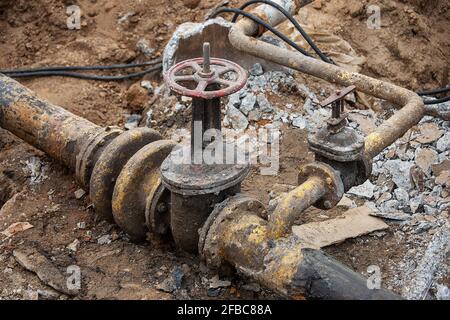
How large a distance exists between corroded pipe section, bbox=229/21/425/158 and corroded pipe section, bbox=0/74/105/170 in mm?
1138

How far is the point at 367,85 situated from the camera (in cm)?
339

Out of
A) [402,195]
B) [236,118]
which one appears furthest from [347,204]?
[236,118]

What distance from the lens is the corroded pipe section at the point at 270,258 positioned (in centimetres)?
237

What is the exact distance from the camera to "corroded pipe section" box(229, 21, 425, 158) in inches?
118

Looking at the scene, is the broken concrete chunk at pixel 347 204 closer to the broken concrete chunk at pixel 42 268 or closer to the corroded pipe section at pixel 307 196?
the corroded pipe section at pixel 307 196

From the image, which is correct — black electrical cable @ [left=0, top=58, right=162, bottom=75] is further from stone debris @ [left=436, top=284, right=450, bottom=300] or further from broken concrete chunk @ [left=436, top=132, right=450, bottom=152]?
stone debris @ [left=436, top=284, right=450, bottom=300]

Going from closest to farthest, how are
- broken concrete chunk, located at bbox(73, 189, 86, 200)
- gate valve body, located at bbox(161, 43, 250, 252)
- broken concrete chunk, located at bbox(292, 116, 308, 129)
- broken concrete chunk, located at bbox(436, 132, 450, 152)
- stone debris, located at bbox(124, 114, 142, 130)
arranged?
gate valve body, located at bbox(161, 43, 250, 252), broken concrete chunk, located at bbox(73, 189, 86, 200), broken concrete chunk, located at bbox(436, 132, 450, 152), broken concrete chunk, located at bbox(292, 116, 308, 129), stone debris, located at bbox(124, 114, 142, 130)

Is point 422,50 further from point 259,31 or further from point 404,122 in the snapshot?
point 404,122

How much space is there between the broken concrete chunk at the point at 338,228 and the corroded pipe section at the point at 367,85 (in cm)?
50

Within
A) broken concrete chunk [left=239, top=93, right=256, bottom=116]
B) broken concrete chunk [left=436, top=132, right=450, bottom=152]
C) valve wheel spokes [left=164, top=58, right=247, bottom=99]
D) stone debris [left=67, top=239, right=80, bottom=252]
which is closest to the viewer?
valve wheel spokes [left=164, top=58, right=247, bottom=99]

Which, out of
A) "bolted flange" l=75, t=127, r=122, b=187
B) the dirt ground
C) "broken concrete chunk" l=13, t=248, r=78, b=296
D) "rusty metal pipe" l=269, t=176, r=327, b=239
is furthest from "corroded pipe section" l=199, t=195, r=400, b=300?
"bolted flange" l=75, t=127, r=122, b=187

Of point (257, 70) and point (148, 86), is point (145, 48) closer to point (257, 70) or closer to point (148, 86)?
point (148, 86)

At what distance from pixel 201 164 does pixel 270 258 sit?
0.53 metres

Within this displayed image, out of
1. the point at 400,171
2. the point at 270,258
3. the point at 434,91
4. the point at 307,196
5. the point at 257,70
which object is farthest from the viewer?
the point at 257,70
